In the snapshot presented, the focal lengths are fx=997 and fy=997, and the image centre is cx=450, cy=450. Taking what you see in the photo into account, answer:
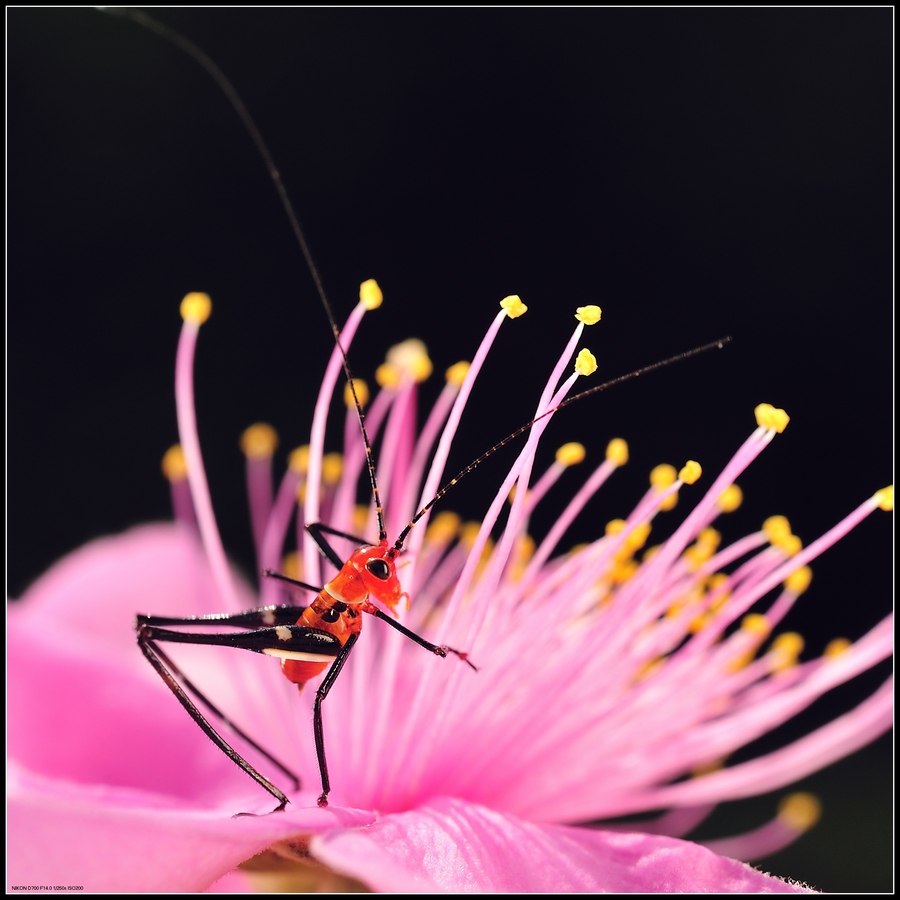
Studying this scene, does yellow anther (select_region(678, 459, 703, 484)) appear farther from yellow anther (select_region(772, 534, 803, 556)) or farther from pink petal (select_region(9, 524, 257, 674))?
pink petal (select_region(9, 524, 257, 674))

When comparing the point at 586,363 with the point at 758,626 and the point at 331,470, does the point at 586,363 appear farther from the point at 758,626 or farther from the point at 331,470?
A: the point at 331,470

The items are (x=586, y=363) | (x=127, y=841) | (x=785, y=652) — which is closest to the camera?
(x=127, y=841)

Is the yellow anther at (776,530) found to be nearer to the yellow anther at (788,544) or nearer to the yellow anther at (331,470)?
the yellow anther at (788,544)

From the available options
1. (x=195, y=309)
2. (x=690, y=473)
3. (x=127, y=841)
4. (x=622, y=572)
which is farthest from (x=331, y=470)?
(x=127, y=841)

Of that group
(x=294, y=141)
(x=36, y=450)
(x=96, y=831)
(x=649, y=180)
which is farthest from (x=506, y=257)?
(x=96, y=831)

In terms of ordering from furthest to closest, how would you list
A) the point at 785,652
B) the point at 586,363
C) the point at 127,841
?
1. the point at 785,652
2. the point at 586,363
3. the point at 127,841

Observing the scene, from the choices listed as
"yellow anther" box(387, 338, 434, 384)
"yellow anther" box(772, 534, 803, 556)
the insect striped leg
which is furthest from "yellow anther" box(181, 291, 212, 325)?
"yellow anther" box(772, 534, 803, 556)

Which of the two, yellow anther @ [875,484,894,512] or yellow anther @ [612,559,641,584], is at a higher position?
yellow anther @ [875,484,894,512]

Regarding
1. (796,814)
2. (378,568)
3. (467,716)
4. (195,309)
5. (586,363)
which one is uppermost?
(195,309)
